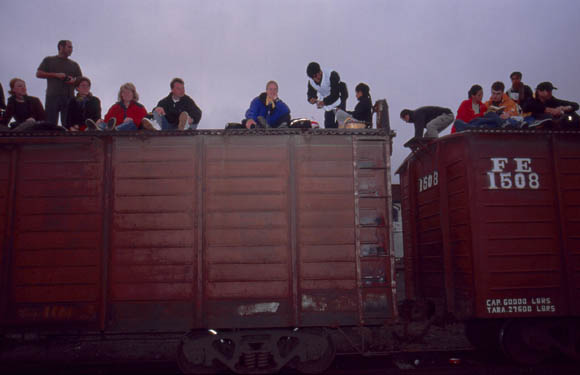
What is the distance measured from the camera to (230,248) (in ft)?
17.5

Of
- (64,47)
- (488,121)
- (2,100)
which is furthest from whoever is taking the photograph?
(64,47)

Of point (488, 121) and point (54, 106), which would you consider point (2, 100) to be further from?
point (488, 121)

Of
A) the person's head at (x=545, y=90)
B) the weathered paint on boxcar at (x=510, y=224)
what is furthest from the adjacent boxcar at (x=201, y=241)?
the person's head at (x=545, y=90)

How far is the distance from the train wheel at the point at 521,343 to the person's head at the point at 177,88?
679 cm

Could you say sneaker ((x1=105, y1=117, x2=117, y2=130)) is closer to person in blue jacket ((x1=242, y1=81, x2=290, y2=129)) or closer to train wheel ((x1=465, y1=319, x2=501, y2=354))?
person in blue jacket ((x1=242, y1=81, x2=290, y2=129))

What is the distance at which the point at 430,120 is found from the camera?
23.4 ft

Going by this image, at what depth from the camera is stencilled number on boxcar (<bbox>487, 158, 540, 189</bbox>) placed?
5707 mm

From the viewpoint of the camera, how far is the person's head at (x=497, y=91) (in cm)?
692

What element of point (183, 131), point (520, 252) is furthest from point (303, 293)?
point (520, 252)

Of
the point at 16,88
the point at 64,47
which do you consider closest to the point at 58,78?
the point at 64,47

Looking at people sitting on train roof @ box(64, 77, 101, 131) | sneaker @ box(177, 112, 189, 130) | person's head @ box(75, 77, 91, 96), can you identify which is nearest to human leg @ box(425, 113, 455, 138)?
sneaker @ box(177, 112, 189, 130)

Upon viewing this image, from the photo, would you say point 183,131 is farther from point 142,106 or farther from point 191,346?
point 191,346

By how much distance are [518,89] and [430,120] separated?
2.54m

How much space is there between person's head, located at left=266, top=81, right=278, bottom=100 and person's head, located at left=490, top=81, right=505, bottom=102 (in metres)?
4.18
